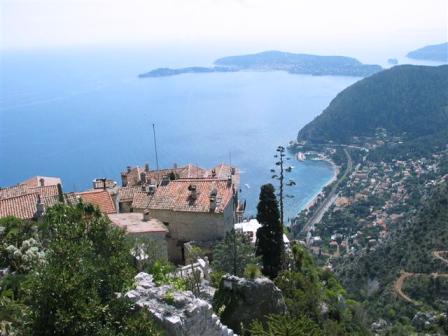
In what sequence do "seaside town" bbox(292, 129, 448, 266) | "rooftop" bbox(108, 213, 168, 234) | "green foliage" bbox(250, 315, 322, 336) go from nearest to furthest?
"green foliage" bbox(250, 315, 322, 336) → "rooftop" bbox(108, 213, 168, 234) → "seaside town" bbox(292, 129, 448, 266)

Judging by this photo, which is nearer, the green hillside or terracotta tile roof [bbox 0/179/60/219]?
terracotta tile roof [bbox 0/179/60/219]

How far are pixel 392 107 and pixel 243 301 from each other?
187359mm

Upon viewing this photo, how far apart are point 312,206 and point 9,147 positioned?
82396 mm

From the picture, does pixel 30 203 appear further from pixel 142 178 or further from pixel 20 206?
pixel 142 178

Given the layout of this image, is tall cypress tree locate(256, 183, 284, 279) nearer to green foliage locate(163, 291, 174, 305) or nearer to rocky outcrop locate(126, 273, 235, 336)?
rocky outcrop locate(126, 273, 235, 336)

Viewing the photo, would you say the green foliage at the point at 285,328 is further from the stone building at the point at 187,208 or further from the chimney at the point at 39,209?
the chimney at the point at 39,209

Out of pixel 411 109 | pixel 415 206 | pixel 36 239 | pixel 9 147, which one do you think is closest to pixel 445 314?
pixel 36 239

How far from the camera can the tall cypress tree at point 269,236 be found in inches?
982

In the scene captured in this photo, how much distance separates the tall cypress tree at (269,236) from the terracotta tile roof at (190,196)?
2.93 metres

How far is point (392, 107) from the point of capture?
7539 inches

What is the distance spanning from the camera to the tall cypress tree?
982 inches

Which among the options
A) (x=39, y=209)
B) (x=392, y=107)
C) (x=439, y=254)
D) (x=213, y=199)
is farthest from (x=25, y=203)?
(x=392, y=107)

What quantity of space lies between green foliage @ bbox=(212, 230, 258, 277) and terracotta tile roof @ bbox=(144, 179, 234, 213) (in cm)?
386

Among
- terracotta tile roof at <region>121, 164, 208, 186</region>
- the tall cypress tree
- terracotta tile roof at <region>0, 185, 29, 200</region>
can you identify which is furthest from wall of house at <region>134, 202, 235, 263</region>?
terracotta tile roof at <region>0, 185, 29, 200</region>
